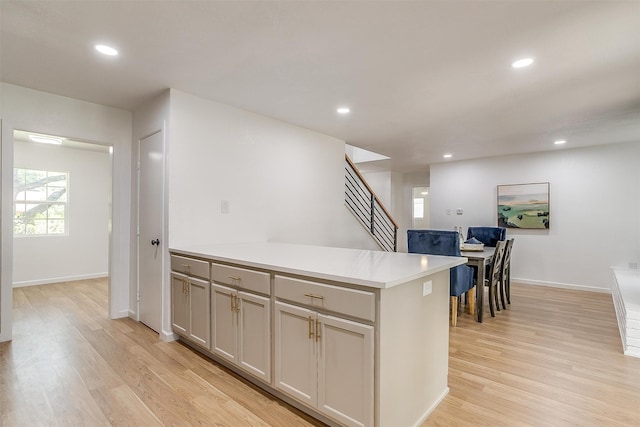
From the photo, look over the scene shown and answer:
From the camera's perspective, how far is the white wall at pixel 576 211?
16.6 feet

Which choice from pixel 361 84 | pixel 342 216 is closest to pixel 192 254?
pixel 361 84

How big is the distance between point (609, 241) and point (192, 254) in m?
6.37

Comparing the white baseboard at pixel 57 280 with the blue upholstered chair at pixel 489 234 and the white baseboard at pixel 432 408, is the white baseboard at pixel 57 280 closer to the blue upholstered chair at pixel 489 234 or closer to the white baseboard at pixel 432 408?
the white baseboard at pixel 432 408

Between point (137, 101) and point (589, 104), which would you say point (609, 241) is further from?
point (137, 101)

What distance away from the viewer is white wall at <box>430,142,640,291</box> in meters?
5.07

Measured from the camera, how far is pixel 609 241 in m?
5.20

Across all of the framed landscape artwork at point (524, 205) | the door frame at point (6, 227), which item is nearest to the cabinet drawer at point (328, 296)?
the door frame at point (6, 227)

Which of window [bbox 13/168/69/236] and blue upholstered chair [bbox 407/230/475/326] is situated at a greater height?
window [bbox 13/168/69/236]

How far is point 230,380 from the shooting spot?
91.0 inches

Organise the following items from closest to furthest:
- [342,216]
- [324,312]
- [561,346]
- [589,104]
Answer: [324,312]
[561,346]
[589,104]
[342,216]

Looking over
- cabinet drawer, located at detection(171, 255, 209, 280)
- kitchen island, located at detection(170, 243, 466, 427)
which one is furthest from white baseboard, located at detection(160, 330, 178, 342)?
kitchen island, located at detection(170, 243, 466, 427)

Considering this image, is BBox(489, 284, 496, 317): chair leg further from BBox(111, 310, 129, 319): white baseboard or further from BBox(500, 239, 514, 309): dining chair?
BBox(111, 310, 129, 319): white baseboard

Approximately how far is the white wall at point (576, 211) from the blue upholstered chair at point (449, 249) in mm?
2977

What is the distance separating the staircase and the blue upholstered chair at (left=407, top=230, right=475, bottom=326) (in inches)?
70.3
